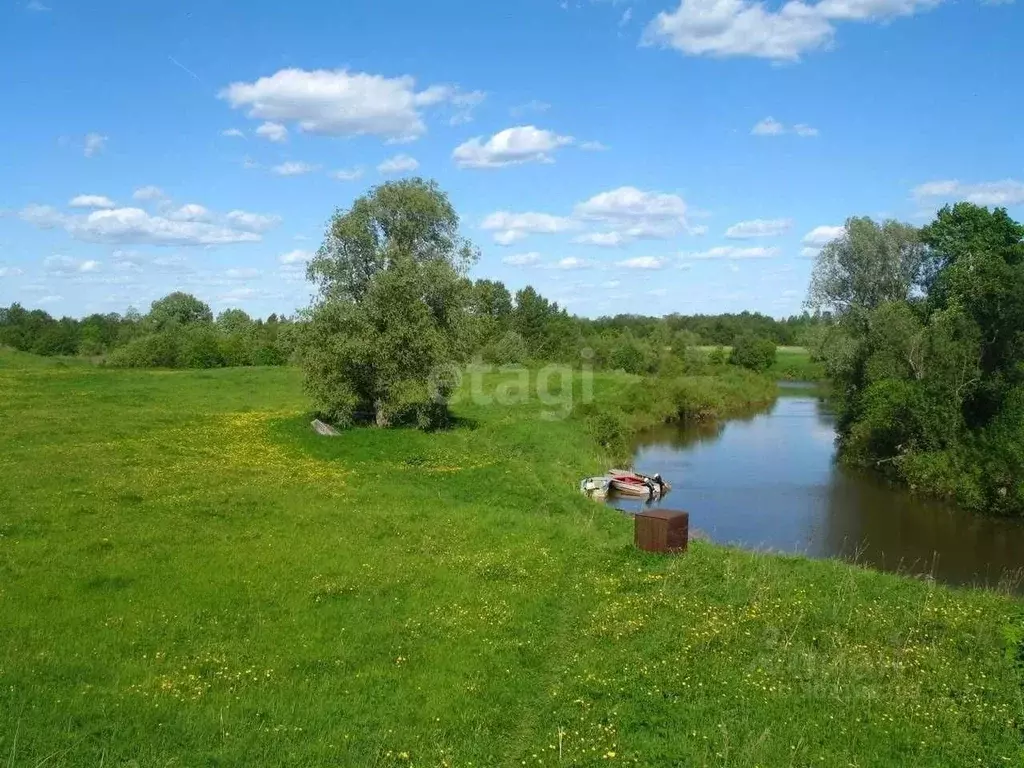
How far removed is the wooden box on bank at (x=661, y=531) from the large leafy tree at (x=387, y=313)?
17.8 meters

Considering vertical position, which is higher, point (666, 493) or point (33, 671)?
point (33, 671)

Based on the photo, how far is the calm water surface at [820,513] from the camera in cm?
2789

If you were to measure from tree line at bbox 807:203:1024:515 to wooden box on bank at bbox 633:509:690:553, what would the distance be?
2317 centimetres

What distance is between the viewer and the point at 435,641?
1298 cm

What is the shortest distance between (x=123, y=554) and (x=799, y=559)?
49.5ft

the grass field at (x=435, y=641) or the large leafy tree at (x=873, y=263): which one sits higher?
the large leafy tree at (x=873, y=263)

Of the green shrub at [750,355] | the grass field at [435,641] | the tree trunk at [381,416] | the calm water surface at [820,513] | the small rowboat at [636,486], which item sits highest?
the green shrub at [750,355]

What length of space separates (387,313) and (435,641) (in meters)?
23.1

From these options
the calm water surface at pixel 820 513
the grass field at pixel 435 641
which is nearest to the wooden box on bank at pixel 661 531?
the grass field at pixel 435 641

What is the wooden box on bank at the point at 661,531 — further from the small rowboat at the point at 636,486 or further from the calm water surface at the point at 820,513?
the small rowboat at the point at 636,486

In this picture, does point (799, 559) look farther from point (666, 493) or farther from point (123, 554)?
point (666, 493)

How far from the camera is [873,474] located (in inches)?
1719

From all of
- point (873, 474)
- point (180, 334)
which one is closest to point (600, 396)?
point (873, 474)

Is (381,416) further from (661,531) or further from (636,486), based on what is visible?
(661,531)
